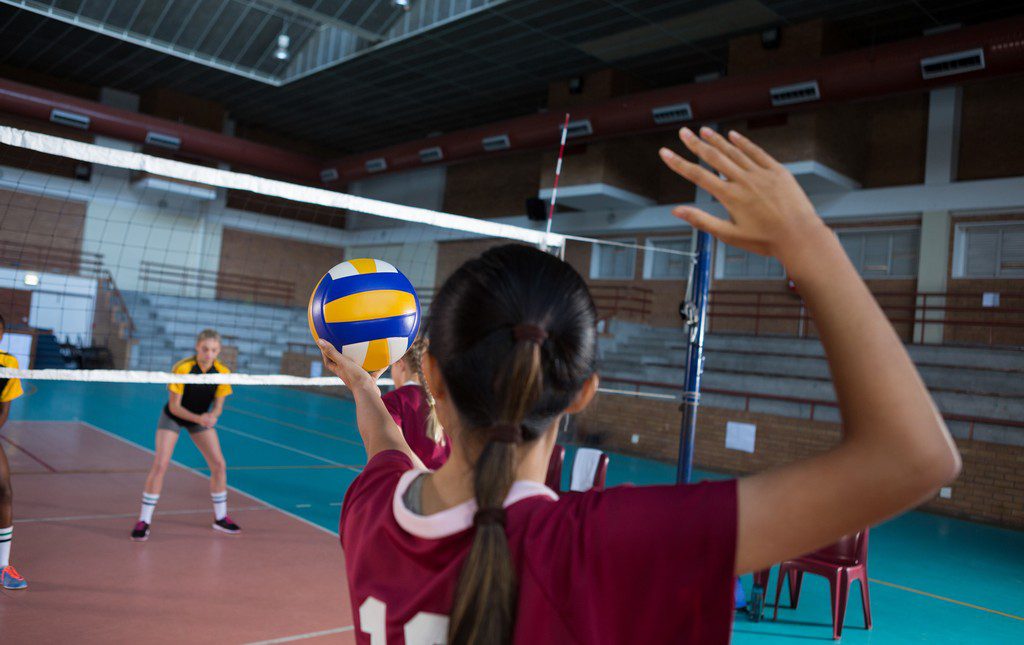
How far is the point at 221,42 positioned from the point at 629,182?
28.2ft

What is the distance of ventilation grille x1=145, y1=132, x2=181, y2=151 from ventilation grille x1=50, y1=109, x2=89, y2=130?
4.06ft

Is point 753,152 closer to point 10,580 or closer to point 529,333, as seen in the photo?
point 529,333

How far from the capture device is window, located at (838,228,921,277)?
40.1ft

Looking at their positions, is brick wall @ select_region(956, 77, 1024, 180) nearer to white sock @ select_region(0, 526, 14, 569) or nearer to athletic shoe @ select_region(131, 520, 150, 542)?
athletic shoe @ select_region(131, 520, 150, 542)

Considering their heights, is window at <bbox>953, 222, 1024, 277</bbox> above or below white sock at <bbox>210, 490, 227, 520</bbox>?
above

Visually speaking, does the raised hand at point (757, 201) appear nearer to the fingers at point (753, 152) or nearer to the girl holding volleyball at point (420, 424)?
the fingers at point (753, 152)

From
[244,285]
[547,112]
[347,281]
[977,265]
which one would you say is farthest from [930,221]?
[244,285]

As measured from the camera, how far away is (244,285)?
21422 mm

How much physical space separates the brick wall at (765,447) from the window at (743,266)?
3.71 metres

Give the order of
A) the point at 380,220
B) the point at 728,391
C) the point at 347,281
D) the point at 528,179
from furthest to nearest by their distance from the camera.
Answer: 1. the point at 380,220
2. the point at 528,179
3. the point at 728,391
4. the point at 347,281

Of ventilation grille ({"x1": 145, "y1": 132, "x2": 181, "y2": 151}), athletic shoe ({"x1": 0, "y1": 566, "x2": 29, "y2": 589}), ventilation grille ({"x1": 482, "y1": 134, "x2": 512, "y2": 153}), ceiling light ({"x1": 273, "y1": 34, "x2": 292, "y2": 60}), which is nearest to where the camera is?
athletic shoe ({"x1": 0, "y1": 566, "x2": 29, "y2": 589})

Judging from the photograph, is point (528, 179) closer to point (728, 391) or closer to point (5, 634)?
point (728, 391)

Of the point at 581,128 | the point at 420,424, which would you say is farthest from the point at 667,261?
the point at 420,424

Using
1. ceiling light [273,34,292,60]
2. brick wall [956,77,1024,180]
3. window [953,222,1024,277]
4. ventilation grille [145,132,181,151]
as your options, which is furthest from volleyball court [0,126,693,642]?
brick wall [956,77,1024,180]
